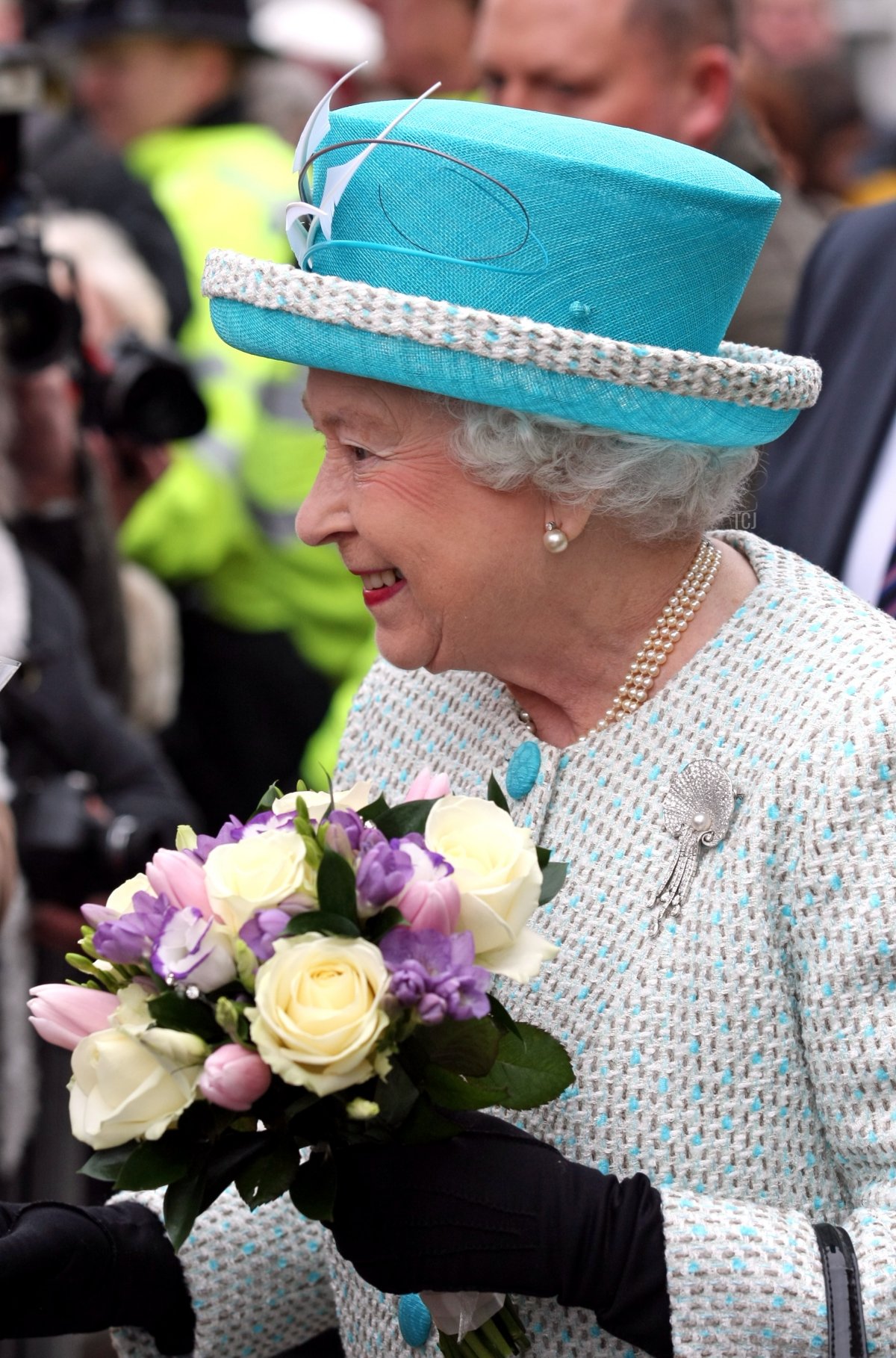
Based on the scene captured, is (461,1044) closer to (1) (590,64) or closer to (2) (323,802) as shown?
(2) (323,802)

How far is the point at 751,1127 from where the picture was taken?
1.73m

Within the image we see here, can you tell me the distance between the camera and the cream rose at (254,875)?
4.84 ft

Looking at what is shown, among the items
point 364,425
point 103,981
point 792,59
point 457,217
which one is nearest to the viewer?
point 103,981

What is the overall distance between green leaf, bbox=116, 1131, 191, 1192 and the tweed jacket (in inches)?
18.0

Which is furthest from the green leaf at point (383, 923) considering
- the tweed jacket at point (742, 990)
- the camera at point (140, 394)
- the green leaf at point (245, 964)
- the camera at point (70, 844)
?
the camera at point (140, 394)

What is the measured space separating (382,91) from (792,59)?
1422 millimetres

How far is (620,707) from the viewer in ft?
6.21

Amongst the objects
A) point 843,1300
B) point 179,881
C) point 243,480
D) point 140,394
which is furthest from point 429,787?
point 243,480

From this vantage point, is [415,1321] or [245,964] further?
[415,1321]

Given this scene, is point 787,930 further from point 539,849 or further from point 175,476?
point 175,476

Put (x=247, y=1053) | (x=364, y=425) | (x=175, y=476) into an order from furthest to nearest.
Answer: (x=175, y=476), (x=364, y=425), (x=247, y=1053)

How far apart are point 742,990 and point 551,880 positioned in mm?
254

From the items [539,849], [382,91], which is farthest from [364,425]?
[382,91]

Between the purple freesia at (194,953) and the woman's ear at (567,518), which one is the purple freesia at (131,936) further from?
the woman's ear at (567,518)
